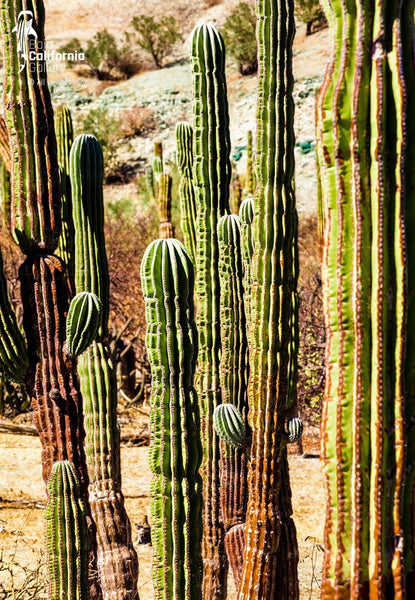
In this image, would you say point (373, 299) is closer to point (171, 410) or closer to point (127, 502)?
point (171, 410)

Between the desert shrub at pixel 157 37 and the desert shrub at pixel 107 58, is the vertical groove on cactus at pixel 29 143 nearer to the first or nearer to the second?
the desert shrub at pixel 107 58

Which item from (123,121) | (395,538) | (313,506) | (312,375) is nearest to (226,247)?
(395,538)

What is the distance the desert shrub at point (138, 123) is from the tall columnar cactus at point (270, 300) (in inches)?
1173

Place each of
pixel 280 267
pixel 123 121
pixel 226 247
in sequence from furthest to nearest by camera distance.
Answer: pixel 123 121 < pixel 226 247 < pixel 280 267

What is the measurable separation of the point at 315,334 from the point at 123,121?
22.8m

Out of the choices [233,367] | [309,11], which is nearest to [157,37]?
[309,11]

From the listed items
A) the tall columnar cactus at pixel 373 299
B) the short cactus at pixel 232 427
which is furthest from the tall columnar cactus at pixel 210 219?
the tall columnar cactus at pixel 373 299

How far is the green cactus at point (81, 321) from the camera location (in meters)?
4.80

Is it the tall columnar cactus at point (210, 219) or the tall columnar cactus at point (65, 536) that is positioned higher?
the tall columnar cactus at point (210, 219)

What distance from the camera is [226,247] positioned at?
18.3 feet

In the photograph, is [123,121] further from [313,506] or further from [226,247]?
[226,247]

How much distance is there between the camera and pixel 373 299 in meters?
2.53

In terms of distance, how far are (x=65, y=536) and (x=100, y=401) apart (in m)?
1.51

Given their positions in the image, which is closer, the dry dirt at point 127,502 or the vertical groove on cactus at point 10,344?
the vertical groove on cactus at point 10,344
